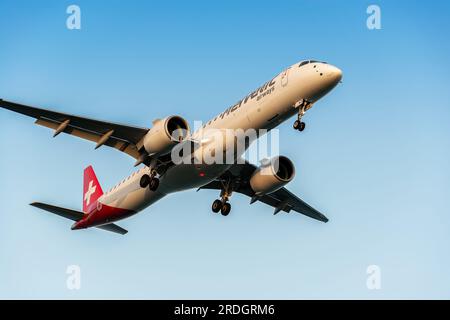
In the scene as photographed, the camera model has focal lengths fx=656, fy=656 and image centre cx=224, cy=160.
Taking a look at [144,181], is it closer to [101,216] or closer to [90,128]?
[90,128]

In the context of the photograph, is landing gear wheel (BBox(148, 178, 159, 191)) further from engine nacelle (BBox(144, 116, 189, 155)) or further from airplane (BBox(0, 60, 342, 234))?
engine nacelle (BBox(144, 116, 189, 155))

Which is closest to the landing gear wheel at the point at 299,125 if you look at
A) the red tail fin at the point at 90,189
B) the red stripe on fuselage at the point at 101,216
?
the red stripe on fuselage at the point at 101,216

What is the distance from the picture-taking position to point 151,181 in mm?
34844

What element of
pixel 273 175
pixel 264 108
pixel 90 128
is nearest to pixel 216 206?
pixel 273 175

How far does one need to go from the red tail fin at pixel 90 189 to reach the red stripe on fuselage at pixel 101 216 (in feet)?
3.45

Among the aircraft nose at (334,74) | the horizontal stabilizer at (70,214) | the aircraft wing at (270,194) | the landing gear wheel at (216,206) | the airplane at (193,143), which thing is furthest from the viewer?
the horizontal stabilizer at (70,214)

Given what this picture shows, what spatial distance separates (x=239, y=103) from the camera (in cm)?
3328

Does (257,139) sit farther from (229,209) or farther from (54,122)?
(54,122)

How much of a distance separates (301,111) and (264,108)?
1945mm

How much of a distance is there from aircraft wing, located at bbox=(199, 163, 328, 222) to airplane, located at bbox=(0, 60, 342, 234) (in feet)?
0.22

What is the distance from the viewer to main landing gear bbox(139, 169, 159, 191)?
34.8 m

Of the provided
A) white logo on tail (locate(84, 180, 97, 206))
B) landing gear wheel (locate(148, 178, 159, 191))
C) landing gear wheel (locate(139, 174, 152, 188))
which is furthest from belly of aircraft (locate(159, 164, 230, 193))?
white logo on tail (locate(84, 180, 97, 206))

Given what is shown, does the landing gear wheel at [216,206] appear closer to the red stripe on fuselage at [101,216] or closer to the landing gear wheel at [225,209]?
the landing gear wheel at [225,209]

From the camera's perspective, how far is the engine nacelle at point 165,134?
3184 centimetres
